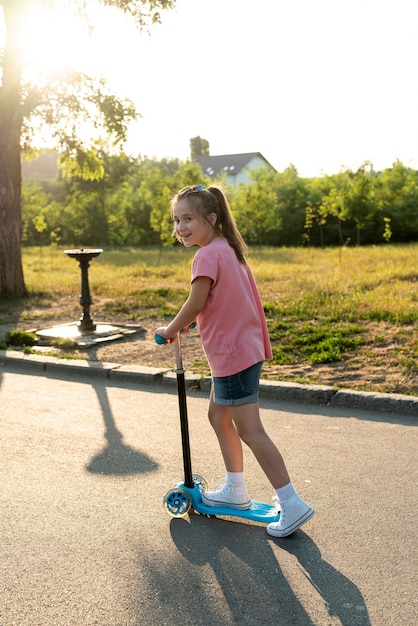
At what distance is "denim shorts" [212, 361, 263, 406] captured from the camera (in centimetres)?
361

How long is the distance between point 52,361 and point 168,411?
92.7 inches

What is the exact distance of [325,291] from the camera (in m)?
12.5

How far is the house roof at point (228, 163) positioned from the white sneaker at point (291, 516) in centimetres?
8495

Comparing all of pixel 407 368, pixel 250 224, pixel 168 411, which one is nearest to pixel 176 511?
pixel 168 411

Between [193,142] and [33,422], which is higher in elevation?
[193,142]

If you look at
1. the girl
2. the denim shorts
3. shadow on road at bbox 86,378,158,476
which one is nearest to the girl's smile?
the girl

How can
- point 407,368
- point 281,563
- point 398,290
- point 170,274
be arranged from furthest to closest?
1. point 170,274
2. point 398,290
3. point 407,368
4. point 281,563

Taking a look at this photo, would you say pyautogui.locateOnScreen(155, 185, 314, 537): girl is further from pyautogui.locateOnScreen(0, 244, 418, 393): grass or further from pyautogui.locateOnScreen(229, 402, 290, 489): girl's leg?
pyautogui.locateOnScreen(0, 244, 418, 393): grass

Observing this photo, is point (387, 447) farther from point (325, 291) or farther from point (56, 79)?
point (56, 79)

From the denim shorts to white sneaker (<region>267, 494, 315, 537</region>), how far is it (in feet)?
1.72

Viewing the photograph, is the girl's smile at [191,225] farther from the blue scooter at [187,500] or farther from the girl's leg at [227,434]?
the girl's leg at [227,434]

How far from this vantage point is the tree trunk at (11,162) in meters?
13.2

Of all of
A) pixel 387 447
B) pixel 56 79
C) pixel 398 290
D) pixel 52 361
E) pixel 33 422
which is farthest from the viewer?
pixel 56 79

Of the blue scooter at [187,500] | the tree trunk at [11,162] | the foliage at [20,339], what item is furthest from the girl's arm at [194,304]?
the tree trunk at [11,162]
